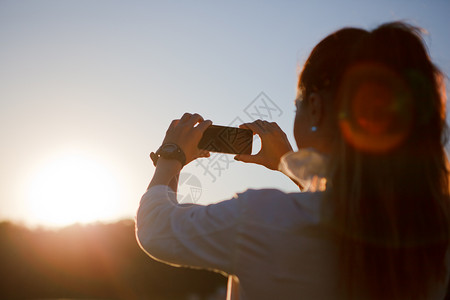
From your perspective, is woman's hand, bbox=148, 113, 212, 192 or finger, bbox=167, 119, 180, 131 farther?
finger, bbox=167, 119, 180, 131

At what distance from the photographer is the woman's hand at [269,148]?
2430 millimetres

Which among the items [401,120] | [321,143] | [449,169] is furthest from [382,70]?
[449,169]

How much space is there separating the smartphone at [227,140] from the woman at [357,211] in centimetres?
64

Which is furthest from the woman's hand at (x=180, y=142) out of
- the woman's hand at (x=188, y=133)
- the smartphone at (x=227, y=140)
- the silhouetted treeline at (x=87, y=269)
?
the silhouetted treeline at (x=87, y=269)

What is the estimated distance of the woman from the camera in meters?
1.46

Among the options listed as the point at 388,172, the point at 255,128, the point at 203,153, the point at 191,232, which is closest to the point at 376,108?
the point at 388,172

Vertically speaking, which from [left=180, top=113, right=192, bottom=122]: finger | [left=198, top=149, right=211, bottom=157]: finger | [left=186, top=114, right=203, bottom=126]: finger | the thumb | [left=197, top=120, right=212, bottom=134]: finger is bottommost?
the thumb

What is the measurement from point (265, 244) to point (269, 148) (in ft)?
3.26

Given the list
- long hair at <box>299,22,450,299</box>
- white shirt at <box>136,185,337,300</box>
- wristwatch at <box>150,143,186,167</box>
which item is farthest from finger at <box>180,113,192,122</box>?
long hair at <box>299,22,450,299</box>

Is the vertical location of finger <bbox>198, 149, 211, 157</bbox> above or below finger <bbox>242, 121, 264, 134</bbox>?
below

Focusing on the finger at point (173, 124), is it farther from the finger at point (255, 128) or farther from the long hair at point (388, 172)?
the long hair at point (388, 172)

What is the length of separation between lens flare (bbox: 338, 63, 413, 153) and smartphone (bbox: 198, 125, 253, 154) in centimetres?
82

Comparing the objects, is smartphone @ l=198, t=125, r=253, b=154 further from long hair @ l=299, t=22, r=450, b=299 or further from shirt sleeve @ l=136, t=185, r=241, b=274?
long hair @ l=299, t=22, r=450, b=299

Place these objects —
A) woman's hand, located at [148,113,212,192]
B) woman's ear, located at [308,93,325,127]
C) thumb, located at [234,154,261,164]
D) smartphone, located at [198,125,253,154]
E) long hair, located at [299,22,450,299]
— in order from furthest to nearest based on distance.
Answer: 1. thumb, located at [234,154,261,164]
2. smartphone, located at [198,125,253,154]
3. woman's hand, located at [148,113,212,192]
4. woman's ear, located at [308,93,325,127]
5. long hair, located at [299,22,450,299]
